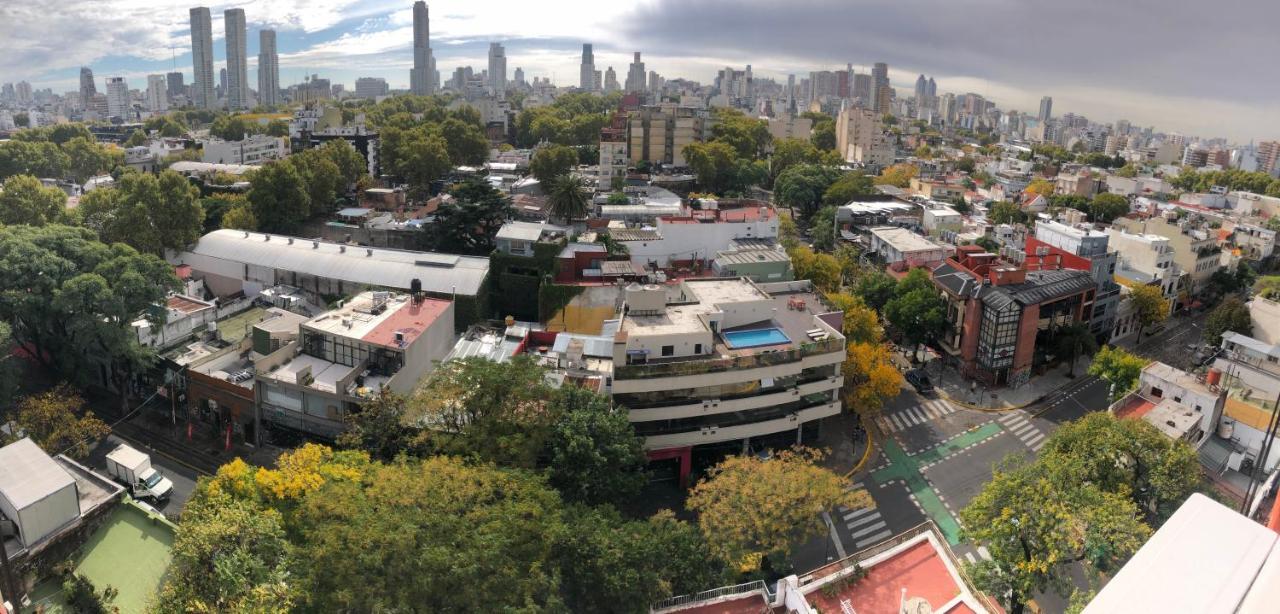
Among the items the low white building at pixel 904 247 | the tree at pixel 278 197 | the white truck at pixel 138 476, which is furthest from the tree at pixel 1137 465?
the tree at pixel 278 197

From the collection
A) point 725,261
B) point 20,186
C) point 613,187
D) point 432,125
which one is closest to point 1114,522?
point 725,261

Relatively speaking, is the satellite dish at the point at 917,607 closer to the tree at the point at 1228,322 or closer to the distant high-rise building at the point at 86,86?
the tree at the point at 1228,322

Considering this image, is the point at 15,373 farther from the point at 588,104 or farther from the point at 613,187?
the point at 588,104

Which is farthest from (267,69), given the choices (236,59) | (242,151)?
(242,151)

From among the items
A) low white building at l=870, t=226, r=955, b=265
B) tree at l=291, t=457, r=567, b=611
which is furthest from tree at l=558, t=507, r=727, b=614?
low white building at l=870, t=226, r=955, b=265

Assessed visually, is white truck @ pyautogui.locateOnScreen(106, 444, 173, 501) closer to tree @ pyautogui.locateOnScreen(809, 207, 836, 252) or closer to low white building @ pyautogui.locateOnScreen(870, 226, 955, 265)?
low white building @ pyautogui.locateOnScreen(870, 226, 955, 265)

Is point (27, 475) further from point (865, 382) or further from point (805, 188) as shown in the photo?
point (805, 188)
